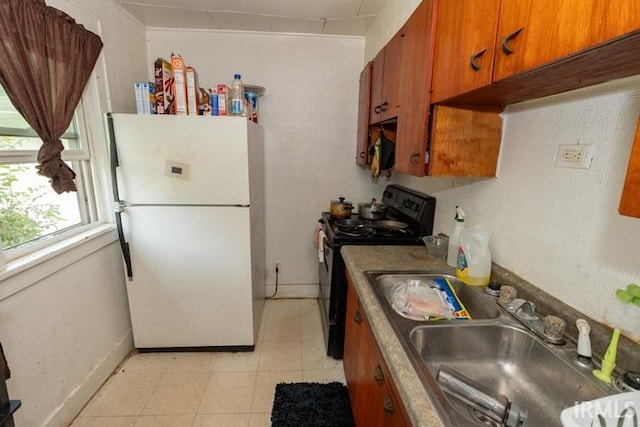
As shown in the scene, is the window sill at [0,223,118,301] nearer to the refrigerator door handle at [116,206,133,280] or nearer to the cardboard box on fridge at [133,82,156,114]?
the refrigerator door handle at [116,206,133,280]

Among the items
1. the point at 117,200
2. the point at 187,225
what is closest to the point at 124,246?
the point at 117,200

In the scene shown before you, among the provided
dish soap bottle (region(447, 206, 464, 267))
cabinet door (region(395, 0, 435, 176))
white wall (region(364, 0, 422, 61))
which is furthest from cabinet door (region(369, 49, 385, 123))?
dish soap bottle (region(447, 206, 464, 267))

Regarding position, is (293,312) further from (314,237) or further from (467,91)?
(467,91)

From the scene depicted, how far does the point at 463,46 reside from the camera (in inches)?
37.3

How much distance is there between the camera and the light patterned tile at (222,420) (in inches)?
62.4

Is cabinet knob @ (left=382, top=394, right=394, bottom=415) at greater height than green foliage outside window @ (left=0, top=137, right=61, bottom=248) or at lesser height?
lesser

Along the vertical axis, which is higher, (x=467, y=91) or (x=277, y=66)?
(x=277, y=66)

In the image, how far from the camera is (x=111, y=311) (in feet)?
6.30

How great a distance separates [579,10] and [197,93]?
6.37ft

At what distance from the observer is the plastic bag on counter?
43.9 inches

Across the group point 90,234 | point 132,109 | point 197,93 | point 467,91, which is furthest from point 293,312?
point 467,91

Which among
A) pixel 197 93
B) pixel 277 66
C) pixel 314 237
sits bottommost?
pixel 314 237

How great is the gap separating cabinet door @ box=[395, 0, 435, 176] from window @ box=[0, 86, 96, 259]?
1834mm

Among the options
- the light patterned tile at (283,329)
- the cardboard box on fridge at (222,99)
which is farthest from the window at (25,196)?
the light patterned tile at (283,329)
